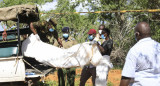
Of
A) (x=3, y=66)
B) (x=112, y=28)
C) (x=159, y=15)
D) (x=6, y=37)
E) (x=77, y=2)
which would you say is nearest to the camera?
(x=3, y=66)

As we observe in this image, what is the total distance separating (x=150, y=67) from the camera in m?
2.14

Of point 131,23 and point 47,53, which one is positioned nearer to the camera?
point 47,53

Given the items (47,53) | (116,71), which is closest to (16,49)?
(47,53)

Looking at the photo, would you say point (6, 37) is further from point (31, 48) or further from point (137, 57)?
point (137, 57)

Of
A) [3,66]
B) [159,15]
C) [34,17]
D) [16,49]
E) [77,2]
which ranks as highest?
[77,2]

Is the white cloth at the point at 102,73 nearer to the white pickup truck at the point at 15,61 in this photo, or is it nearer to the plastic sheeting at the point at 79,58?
the plastic sheeting at the point at 79,58

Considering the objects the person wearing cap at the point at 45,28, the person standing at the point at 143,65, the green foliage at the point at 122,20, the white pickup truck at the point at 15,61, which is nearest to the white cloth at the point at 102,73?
the white pickup truck at the point at 15,61

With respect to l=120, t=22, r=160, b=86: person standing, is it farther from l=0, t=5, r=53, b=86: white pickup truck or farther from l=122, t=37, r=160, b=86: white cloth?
l=0, t=5, r=53, b=86: white pickup truck

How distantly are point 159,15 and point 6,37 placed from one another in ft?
28.5

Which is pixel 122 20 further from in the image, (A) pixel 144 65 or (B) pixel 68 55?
(A) pixel 144 65

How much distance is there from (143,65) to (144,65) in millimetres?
10

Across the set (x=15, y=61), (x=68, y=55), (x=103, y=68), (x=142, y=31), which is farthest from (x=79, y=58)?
(x=142, y=31)

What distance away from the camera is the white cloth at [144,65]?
6.95 ft

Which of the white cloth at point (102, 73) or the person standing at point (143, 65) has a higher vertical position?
the person standing at point (143, 65)
